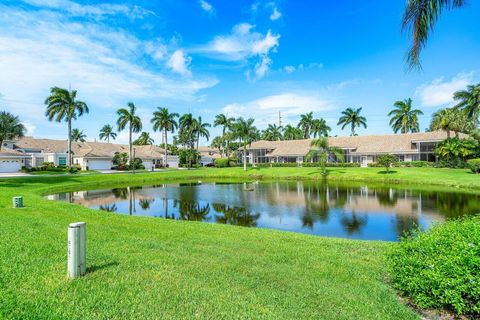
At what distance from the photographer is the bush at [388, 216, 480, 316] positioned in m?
3.90

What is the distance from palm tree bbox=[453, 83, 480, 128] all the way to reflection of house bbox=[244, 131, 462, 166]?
6604mm

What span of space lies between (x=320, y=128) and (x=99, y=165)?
57145 mm

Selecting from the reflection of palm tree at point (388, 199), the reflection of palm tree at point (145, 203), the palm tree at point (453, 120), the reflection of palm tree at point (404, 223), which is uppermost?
the palm tree at point (453, 120)

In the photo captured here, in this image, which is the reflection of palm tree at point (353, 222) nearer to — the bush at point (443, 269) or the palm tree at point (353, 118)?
the bush at point (443, 269)

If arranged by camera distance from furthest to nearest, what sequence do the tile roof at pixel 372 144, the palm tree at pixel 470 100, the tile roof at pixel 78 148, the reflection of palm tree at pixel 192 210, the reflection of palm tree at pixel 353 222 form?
1. the tile roof at pixel 78 148
2. the tile roof at pixel 372 144
3. the palm tree at pixel 470 100
4. the reflection of palm tree at pixel 192 210
5. the reflection of palm tree at pixel 353 222

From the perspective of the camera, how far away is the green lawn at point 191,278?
14.1 feet

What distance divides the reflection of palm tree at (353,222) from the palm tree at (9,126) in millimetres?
53395

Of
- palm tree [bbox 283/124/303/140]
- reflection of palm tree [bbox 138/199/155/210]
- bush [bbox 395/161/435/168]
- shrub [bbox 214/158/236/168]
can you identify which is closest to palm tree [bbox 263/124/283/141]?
palm tree [bbox 283/124/303/140]

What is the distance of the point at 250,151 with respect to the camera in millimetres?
76688

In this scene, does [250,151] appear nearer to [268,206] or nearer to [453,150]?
[453,150]

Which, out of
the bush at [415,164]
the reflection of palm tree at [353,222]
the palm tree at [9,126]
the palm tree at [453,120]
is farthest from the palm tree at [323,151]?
the palm tree at [9,126]

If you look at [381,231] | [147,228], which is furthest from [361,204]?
[147,228]

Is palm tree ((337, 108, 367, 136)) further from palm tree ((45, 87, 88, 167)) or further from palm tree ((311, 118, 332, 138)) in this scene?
palm tree ((45, 87, 88, 167))

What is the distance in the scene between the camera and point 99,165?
62.5 metres
